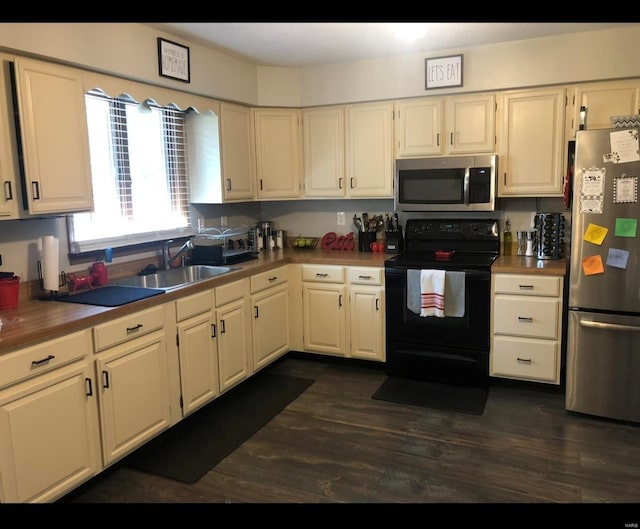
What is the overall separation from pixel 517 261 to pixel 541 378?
0.79 m

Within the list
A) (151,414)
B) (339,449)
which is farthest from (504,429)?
(151,414)

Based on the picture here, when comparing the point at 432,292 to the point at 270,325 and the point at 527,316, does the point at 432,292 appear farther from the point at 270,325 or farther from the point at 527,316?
the point at 270,325

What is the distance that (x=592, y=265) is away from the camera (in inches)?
117

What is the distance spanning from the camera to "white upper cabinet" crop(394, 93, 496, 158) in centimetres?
370

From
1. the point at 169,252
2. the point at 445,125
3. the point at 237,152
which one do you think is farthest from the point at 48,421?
the point at 445,125

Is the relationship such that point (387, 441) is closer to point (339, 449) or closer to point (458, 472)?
point (339, 449)

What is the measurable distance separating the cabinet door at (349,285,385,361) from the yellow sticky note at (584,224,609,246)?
55.7 inches

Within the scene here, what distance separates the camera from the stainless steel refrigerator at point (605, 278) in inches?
112

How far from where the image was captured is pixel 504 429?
A: 2990 millimetres

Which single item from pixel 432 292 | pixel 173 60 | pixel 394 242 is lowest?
pixel 432 292

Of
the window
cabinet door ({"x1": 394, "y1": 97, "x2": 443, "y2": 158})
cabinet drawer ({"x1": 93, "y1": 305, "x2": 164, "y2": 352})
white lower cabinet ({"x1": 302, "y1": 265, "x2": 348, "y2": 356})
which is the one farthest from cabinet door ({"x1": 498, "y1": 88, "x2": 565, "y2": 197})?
cabinet drawer ({"x1": 93, "y1": 305, "x2": 164, "y2": 352})

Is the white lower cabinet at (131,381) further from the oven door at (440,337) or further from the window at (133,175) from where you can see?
the oven door at (440,337)

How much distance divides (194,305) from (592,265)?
2302 mm

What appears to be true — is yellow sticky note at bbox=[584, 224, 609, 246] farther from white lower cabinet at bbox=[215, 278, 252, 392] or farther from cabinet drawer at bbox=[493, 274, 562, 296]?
white lower cabinet at bbox=[215, 278, 252, 392]
